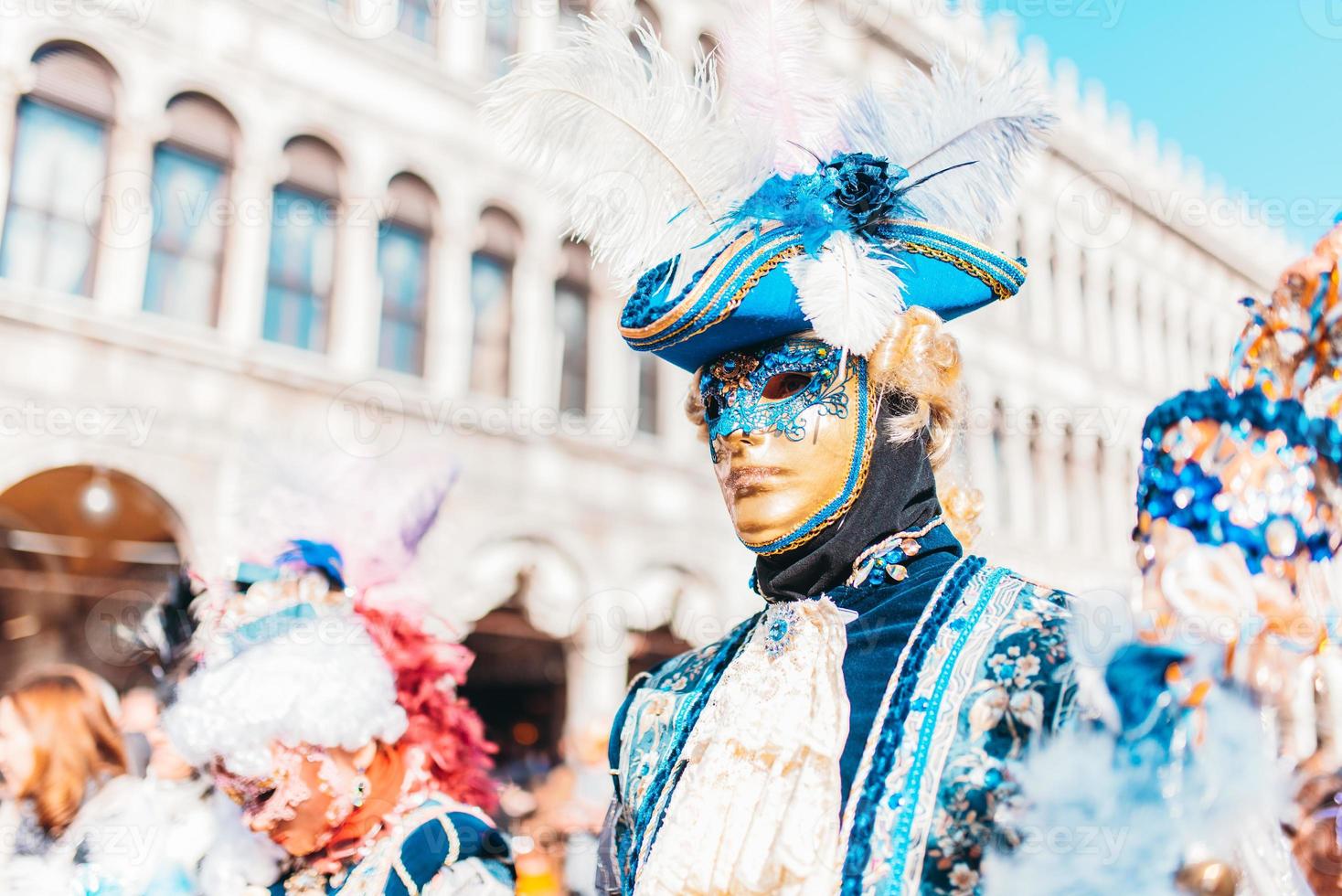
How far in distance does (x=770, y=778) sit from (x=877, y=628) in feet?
0.84

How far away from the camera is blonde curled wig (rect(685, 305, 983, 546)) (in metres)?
1.67

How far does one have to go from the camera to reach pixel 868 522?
5.43 ft

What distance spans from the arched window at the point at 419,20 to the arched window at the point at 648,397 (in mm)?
3970

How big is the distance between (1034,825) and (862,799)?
256mm

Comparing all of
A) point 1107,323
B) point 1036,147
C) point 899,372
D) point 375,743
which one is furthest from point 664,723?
point 1107,323

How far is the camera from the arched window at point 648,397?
1239cm

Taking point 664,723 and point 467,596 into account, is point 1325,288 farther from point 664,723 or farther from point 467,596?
point 467,596
